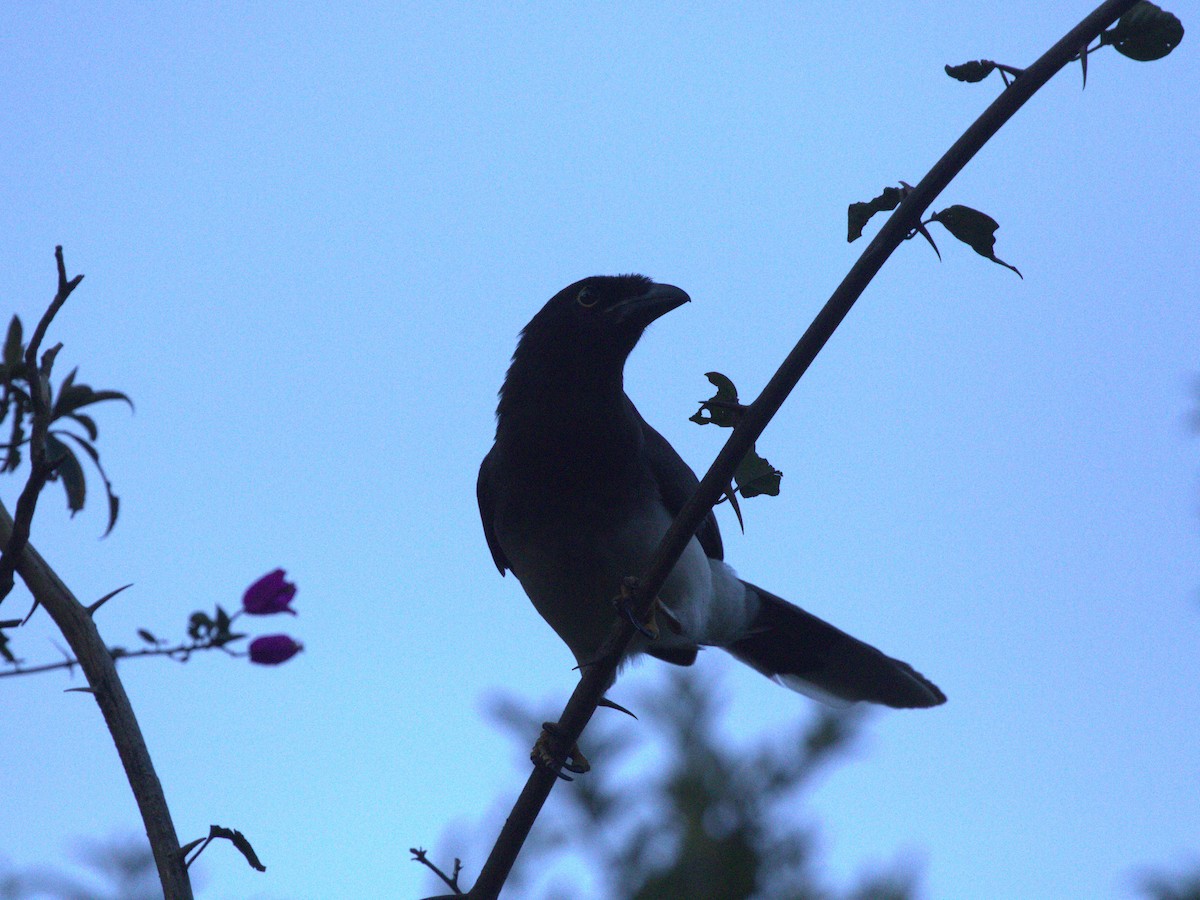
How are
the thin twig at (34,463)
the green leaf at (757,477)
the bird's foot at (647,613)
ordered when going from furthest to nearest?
1. the green leaf at (757,477)
2. the bird's foot at (647,613)
3. the thin twig at (34,463)

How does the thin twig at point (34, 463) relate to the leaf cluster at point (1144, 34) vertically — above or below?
below

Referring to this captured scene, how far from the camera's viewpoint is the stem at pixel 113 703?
196 centimetres

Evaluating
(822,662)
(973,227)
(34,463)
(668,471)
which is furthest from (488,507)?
(34,463)

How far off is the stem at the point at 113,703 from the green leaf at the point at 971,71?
2111 millimetres

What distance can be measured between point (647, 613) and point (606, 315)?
2.90 metres

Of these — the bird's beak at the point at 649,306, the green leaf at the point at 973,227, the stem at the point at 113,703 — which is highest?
the bird's beak at the point at 649,306

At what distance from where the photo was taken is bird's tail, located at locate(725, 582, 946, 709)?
742cm

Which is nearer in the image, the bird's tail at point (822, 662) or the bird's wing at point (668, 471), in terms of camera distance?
the bird's wing at point (668, 471)

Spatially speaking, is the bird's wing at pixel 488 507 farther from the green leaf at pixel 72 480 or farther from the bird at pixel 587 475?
the green leaf at pixel 72 480

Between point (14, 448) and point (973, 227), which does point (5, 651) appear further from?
point (973, 227)

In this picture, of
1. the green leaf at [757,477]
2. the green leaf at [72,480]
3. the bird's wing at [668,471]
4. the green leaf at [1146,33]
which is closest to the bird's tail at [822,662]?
the bird's wing at [668,471]

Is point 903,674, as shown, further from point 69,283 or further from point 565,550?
point 69,283

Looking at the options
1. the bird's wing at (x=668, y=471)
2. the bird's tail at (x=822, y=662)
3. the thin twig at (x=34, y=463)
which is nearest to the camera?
the thin twig at (x=34, y=463)

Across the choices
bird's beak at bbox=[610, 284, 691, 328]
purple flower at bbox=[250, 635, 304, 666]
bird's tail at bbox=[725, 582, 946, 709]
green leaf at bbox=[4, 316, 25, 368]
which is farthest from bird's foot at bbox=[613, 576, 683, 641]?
bird's tail at bbox=[725, 582, 946, 709]
